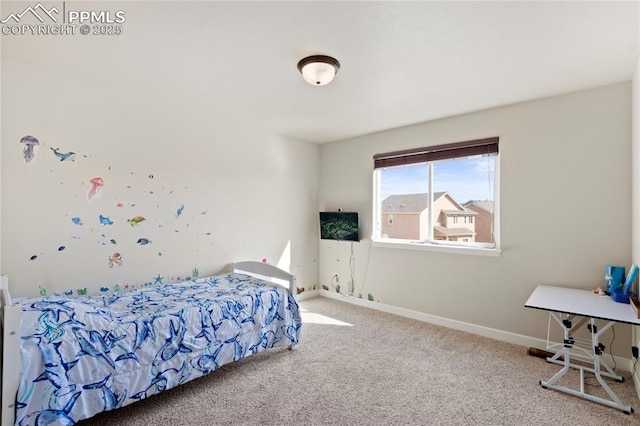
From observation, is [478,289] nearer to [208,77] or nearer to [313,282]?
[313,282]

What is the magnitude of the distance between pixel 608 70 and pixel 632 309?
70.3 inches

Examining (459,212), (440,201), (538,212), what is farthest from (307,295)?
(538,212)

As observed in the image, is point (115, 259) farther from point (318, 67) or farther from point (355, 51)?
point (355, 51)

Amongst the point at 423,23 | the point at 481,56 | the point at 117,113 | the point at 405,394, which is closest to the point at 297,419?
the point at 405,394

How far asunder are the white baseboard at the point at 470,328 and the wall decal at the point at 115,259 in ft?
9.35

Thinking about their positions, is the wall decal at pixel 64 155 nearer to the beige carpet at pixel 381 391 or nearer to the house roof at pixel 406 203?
the beige carpet at pixel 381 391

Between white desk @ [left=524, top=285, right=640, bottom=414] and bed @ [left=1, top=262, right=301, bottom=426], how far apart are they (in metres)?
2.07

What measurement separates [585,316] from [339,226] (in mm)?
2839

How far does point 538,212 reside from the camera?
2945mm

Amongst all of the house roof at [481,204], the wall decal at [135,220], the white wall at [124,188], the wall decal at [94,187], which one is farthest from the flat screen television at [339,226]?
the wall decal at [94,187]

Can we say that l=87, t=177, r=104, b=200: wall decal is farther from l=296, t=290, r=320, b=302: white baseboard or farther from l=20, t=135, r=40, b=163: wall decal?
l=296, t=290, r=320, b=302: white baseboard

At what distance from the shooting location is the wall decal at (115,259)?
279cm

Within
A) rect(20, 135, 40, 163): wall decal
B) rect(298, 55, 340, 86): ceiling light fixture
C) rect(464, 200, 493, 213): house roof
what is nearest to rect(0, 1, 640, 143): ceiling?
rect(298, 55, 340, 86): ceiling light fixture

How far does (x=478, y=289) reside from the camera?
10.8ft
